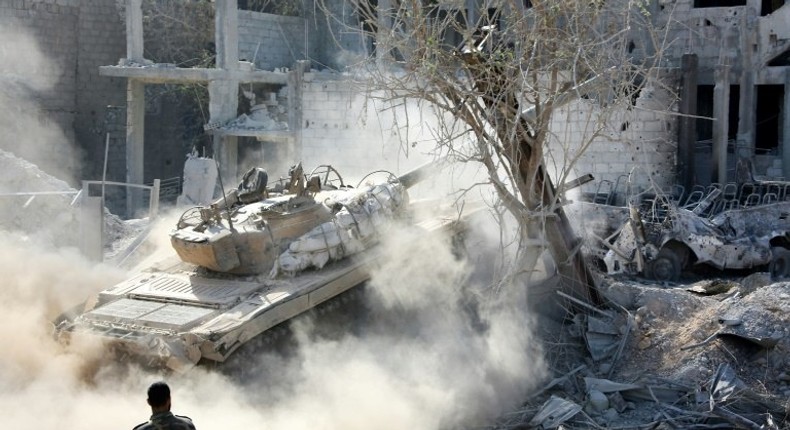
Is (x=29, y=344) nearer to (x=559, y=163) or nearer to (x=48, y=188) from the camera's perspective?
(x=48, y=188)

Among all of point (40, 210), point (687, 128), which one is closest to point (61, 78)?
point (40, 210)

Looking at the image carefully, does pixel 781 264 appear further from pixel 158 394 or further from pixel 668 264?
pixel 158 394

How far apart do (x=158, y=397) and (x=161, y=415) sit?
103mm

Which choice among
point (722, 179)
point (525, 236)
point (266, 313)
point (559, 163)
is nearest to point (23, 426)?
point (266, 313)

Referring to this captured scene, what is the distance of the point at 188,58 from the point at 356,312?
57.7 feet

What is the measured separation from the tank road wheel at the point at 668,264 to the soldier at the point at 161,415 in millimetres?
11326

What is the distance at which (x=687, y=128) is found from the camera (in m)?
18.6

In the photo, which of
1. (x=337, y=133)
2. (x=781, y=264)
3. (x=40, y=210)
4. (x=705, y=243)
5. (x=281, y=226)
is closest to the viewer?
(x=281, y=226)

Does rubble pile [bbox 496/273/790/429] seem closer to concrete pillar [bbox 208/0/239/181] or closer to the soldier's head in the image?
the soldier's head

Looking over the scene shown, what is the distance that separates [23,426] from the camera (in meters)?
9.12

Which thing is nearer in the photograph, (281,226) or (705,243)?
(281,226)

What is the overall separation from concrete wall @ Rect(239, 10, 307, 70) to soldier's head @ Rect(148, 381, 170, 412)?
20.7 meters

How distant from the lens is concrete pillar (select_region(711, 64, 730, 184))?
62.0ft

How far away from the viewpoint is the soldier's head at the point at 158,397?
20.4 ft
